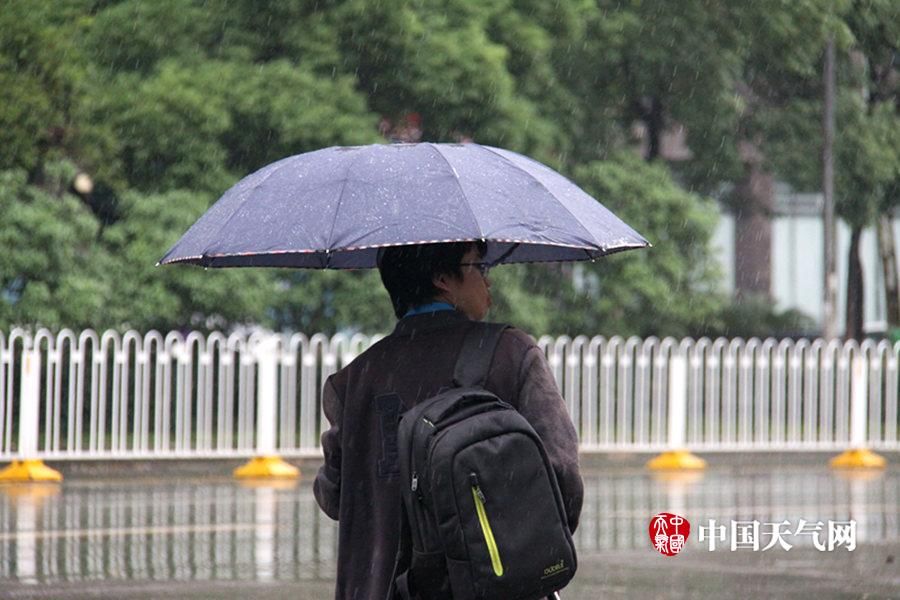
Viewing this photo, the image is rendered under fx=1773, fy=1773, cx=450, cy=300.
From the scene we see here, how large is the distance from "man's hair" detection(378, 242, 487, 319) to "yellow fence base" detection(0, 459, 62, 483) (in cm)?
1146

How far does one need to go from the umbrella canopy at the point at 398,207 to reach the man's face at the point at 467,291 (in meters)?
0.10

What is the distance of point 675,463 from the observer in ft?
57.2

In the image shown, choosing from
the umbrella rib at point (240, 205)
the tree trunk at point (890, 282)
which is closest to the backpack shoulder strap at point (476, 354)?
the umbrella rib at point (240, 205)

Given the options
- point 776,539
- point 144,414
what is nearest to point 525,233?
point 776,539

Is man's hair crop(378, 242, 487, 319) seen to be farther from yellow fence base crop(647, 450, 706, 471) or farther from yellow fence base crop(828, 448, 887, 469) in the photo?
yellow fence base crop(828, 448, 887, 469)

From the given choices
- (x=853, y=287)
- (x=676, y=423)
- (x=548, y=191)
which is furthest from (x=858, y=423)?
(x=548, y=191)

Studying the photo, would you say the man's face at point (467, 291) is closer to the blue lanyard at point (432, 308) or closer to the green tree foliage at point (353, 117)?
the blue lanyard at point (432, 308)

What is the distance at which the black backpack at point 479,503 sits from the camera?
11.9 ft

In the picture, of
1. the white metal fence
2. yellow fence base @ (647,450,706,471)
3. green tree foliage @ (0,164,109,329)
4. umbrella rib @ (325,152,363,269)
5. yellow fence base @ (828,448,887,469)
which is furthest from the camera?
yellow fence base @ (828,448,887,469)

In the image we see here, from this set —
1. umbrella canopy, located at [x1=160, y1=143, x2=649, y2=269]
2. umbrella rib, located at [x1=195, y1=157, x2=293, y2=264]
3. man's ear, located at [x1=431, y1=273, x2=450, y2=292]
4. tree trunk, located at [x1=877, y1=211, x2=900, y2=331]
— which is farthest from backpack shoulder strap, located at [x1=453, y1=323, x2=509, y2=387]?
tree trunk, located at [x1=877, y1=211, x2=900, y2=331]

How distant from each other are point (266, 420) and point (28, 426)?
2162mm

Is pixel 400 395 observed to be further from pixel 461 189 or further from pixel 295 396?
A: pixel 295 396

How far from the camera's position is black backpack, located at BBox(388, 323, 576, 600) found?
3.63 meters

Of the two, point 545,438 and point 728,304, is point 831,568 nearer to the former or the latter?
point 545,438
